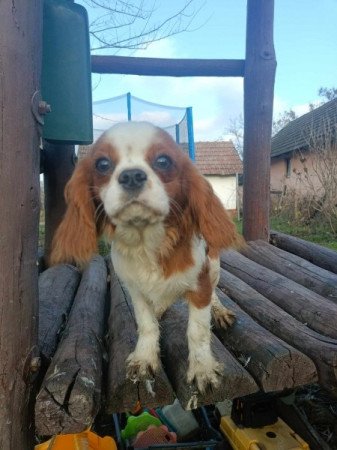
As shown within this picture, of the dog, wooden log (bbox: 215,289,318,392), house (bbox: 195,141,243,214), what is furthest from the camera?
house (bbox: 195,141,243,214)

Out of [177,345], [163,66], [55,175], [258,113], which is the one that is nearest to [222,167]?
[258,113]

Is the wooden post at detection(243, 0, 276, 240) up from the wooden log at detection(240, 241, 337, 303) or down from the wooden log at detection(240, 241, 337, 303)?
up

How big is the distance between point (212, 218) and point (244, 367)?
0.66 metres

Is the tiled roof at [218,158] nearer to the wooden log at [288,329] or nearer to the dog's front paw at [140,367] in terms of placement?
the wooden log at [288,329]

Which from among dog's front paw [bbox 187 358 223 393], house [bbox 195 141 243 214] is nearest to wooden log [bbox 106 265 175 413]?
dog's front paw [bbox 187 358 223 393]

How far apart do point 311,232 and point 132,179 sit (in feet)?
24.9

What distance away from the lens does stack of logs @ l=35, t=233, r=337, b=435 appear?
58.7 inches

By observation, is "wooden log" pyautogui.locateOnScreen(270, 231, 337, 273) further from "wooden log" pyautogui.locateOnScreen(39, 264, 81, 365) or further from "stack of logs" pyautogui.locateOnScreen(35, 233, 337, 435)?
"wooden log" pyautogui.locateOnScreen(39, 264, 81, 365)

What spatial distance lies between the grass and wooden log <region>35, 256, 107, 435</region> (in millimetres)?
5408

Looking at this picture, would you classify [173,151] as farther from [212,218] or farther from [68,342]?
[68,342]

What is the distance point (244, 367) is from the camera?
176cm

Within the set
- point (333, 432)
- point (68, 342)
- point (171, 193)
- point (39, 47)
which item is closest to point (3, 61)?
point (39, 47)

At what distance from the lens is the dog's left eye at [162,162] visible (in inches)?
61.8

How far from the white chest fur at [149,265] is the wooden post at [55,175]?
1.90m
